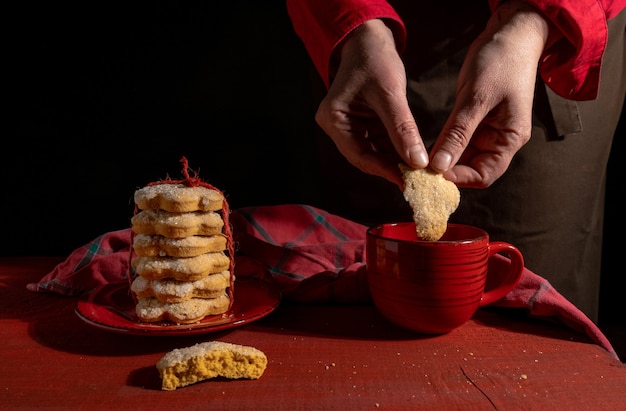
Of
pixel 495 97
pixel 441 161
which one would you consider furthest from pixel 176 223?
pixel 495 97

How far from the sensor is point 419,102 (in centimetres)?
133

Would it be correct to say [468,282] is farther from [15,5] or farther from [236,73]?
[15,5]

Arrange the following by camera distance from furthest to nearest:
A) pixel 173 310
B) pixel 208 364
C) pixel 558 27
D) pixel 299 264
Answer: pixel 299 264, pixel 558 27, pixel 173 310, pixel 208 364

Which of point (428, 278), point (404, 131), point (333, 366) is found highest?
point (404, 131)

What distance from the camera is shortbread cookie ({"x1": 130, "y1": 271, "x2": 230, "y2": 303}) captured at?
33.1 inches

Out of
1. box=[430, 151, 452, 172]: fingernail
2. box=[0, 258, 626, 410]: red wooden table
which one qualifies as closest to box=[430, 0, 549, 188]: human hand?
box=[430, 151, 452, 172]: fingernail

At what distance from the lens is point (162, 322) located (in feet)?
2.77

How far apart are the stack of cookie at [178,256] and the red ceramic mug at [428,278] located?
256 millimetres

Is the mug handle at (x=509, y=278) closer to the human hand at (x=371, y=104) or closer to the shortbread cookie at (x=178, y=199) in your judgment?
the human hand at (x=371, y=104)

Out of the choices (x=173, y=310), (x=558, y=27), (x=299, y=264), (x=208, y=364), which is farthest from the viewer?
(x=299, y=264)

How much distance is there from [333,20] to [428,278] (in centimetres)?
49

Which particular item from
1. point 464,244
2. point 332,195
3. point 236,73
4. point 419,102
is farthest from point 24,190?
point 464,244

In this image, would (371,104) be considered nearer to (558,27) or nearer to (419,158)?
(419,158)

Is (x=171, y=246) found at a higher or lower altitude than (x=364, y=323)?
higher
